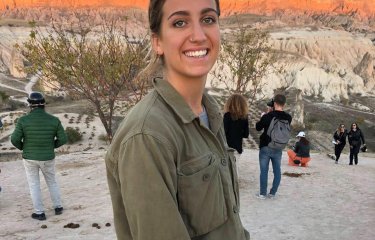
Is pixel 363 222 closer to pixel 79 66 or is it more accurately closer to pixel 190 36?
pixel 190 36

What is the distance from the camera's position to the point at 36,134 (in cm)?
626

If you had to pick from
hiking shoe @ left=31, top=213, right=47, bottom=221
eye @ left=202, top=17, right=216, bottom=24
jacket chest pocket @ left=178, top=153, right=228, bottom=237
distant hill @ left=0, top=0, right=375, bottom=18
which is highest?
distant hill @ left=0, top=0, right=375, bottom=18

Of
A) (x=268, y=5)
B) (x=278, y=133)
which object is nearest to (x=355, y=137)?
(x=278, y=133)

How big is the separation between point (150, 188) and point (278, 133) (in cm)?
612

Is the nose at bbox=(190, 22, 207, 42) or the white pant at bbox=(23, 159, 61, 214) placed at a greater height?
the nose at bbox=(190, 22, 207, 42)

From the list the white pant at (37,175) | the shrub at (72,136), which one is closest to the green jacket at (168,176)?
the white pant at (37,175)

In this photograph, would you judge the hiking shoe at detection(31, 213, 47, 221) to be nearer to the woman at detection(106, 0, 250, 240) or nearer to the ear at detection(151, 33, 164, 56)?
the woman at detection(106, 0, 250, 240)

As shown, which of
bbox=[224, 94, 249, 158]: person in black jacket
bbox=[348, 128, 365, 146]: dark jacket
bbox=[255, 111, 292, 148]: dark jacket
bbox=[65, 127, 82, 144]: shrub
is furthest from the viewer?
bbox=[65, 127, 82, 144]: shrub

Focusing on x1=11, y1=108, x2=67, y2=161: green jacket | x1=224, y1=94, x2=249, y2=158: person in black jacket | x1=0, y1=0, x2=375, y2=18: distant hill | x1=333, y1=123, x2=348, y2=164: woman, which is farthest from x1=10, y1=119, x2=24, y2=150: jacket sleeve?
x1=0, y1=0, x2=375, y2=18: distant hill

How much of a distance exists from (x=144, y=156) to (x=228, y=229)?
0.57 metres

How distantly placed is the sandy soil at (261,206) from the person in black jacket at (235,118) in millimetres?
1405

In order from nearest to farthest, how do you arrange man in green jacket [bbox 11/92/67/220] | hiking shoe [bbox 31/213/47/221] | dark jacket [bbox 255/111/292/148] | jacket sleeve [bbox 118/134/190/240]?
jacket sleeve [bbox 118/134/190/240] < man in green jacket [bbox 11/92/67/220] < hiking shoe [bbox 31/213/47/221] < dark jacket [bbox 255/111/292/148]

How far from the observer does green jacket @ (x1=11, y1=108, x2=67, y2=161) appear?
244 inches

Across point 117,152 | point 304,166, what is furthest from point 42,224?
point 304,166
